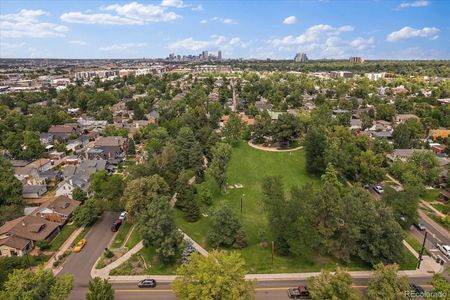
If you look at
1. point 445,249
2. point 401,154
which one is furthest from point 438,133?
point 445,249

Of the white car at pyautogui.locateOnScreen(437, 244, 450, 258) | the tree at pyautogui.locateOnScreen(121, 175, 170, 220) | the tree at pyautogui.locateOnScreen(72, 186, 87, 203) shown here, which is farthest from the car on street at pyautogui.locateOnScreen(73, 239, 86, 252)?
the white car at pyautogui.locateOnScreen(437, 244, 450, 258)

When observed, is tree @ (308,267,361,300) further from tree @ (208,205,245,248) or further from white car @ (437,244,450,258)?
white car @ (437,244,450,258)

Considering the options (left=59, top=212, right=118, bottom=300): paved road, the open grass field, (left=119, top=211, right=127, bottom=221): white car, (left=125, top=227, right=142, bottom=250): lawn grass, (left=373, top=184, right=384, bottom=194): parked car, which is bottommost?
(left=59, top=212, right=118, bottom=300): paved road

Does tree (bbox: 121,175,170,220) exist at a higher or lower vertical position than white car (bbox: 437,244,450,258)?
higher

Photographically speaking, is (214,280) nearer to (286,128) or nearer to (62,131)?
(286,128)

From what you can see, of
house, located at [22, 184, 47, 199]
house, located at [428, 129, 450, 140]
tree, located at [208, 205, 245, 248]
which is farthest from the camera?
house, located at [428, 129, 450, 140]
